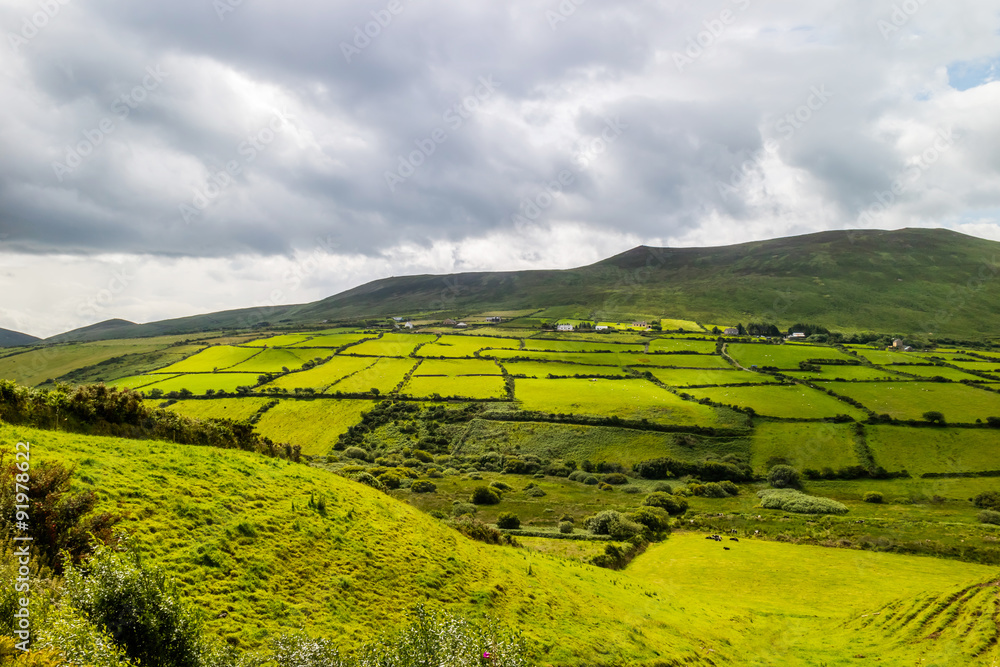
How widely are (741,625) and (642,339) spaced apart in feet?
472

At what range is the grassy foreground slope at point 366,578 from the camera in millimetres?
17016

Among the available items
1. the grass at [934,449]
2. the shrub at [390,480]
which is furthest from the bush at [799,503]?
the shrub at [390,480]

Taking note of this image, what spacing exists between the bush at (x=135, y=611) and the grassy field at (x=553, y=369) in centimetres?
10785

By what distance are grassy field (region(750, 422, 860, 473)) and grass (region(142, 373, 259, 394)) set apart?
110m

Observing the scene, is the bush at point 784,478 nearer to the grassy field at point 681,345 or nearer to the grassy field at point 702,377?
the grassy field at point 702,377

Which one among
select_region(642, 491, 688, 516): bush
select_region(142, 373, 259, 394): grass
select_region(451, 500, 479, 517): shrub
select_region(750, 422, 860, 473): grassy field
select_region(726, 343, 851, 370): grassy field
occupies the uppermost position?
select_region(142, 373, 259, 394): grass

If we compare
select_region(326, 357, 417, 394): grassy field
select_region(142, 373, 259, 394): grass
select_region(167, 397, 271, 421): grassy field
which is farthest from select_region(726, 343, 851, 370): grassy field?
select_region(142, 373, 259, 394): grass

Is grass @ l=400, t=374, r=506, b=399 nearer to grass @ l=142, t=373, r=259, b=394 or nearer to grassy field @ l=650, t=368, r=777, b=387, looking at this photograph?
grass @ l=142, t=373, r=259, b=394

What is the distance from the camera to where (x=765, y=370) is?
11912 centimetres

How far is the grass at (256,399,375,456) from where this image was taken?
8438 cm

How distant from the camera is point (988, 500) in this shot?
202 feet

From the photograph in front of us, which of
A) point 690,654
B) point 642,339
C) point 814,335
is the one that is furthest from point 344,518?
point 814,335

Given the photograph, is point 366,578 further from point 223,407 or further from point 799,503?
point 223,407

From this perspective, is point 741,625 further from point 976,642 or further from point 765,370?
point 765,370
